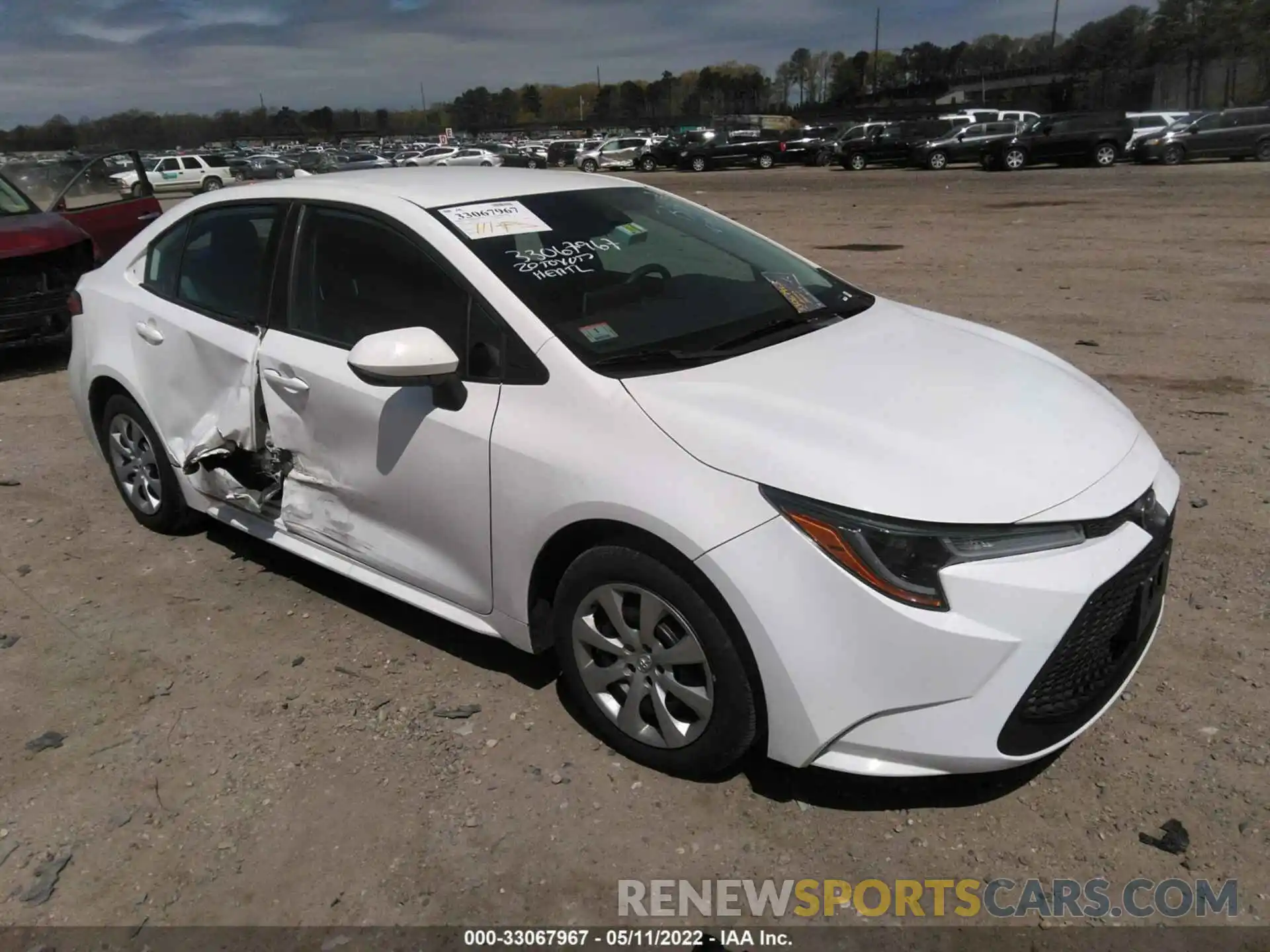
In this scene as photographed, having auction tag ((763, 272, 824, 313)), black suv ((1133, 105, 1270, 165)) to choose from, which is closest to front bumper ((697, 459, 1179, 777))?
auction tag ((763, 272, 824, 313))

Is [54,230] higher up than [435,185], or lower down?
lower down

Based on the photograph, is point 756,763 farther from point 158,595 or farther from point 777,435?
point 158,595

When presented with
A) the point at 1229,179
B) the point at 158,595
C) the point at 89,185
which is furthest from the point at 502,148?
the point at 158,595

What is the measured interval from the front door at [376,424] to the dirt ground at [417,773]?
48cm

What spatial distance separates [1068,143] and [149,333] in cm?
3069

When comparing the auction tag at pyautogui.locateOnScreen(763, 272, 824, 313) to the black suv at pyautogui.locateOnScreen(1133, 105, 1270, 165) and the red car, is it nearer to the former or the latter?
the red car

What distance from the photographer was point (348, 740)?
10.2 ft

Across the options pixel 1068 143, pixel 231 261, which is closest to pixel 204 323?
pixel 231 261

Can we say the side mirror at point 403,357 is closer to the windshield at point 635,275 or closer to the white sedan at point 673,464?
the white sedan at point 673,464

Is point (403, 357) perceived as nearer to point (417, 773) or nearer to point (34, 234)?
point (417, 773)

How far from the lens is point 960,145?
31875mm

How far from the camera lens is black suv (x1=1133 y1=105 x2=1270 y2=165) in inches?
1081

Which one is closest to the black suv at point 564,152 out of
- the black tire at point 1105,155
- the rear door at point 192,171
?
the rear door at point 192,171

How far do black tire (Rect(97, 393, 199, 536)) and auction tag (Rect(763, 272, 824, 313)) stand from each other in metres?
2.85
